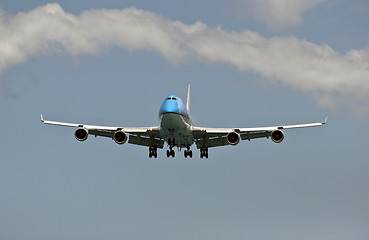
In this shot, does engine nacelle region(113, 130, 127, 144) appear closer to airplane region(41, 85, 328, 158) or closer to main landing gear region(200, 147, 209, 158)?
airplane region(41, 85, 328, 158)

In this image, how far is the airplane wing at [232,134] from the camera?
6856 cm

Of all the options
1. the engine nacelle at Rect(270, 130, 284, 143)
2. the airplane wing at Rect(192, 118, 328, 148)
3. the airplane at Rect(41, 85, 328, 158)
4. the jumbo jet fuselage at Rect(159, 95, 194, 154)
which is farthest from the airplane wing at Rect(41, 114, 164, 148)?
the engine nacelle at Rect(270, 130, 284, 143)

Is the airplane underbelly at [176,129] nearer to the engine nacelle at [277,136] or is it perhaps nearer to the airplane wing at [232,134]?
the airplane wing at [232,134]

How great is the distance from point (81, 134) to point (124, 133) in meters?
4.04

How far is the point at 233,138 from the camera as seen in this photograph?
6906 centimetres

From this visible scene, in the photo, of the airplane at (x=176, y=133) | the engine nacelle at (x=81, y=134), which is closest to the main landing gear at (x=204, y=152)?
the airplane at (x=176, y=133)

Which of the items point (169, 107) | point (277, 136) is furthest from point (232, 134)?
point (169, 107)

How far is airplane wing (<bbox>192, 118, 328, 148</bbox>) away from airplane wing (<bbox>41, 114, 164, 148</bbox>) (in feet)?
12.9

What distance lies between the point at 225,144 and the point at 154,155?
7346 mm

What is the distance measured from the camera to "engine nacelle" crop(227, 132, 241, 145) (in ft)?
226

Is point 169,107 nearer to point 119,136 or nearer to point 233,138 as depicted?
point 119,136

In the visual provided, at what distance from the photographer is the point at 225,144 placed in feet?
241

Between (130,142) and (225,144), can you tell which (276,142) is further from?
(130,142)

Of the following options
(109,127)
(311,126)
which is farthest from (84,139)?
(311,126)
